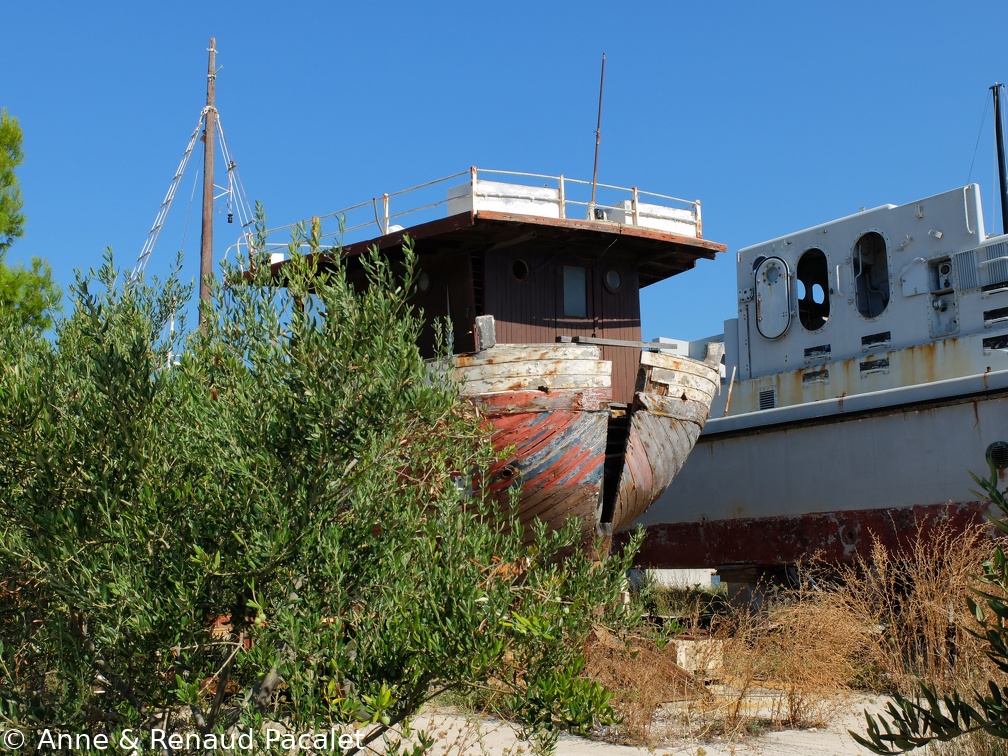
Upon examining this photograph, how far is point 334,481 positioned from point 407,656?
92cm

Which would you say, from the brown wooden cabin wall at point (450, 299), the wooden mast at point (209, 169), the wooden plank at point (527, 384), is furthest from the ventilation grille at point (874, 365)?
the wooden mast at point (209, 169)

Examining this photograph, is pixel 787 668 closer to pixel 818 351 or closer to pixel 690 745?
pixel 690 745

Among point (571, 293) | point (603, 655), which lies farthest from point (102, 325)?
point (571, 293)

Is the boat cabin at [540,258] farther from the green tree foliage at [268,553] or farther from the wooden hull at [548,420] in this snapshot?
the green tree foliage at [268,553]

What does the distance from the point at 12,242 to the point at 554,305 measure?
844 cm

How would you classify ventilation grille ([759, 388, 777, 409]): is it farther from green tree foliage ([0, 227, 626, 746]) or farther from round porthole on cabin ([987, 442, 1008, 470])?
green tree foliage ([0, 227, 626, 746])

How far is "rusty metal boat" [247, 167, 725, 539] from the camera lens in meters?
11.4

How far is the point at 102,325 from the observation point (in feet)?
18.9

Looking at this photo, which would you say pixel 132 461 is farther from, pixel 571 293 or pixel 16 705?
pixel 571 293

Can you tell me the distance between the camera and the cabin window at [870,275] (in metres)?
16.5

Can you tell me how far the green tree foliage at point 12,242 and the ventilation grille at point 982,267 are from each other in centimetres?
1325

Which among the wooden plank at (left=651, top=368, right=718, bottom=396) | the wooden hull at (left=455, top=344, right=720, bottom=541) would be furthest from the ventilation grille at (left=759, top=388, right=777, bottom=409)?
the wooden hull at (left=455, top=344, right=720, bottom=541)

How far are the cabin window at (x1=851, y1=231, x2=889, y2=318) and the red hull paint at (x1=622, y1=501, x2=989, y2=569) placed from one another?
3.78 m

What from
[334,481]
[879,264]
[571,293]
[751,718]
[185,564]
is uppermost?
[879,264]
